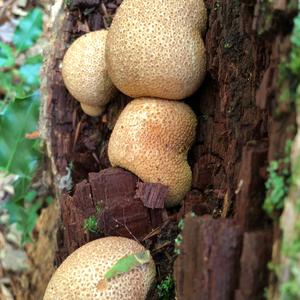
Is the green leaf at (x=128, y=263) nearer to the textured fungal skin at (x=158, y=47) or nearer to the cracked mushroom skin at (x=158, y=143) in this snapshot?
the cracked mushroom skin at (x=158, y=143)

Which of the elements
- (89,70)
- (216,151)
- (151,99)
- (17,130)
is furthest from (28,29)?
(216,151)

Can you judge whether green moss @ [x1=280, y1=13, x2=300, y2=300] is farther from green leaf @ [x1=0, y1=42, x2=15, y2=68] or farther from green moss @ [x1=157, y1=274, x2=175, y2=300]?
green leaf @ [x1=0, y1=42, x2=15, y2=68]

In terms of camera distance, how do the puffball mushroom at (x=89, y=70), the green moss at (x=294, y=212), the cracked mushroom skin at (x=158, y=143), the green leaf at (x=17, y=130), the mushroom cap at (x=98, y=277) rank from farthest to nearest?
the green leaf at (x=17, y=130) < the puffball mushroom at (x=89, y=70) < the cracked mushroom skin at (x=158, y=143) < the mushroom cap at (x=98, y=277) < the green moss at (x=294, y=212)

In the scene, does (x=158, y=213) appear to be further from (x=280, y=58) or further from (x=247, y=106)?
(x=280, y=58)

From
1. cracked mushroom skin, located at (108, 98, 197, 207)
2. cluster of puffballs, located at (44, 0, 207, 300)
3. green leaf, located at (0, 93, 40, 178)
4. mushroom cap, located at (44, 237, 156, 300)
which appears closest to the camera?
mushroom cap, located at (44, 237, 156, 300)

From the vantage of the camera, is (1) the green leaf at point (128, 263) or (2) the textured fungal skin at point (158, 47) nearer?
(1) the green leaf at point (128, 263)

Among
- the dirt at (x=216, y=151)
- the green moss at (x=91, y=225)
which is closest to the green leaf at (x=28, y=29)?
the dirt at (x=216, y=151)

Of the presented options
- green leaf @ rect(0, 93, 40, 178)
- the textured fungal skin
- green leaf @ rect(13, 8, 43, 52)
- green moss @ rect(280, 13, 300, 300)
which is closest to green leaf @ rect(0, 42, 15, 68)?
green leaf @ rect(13, 8, 43, 52)
